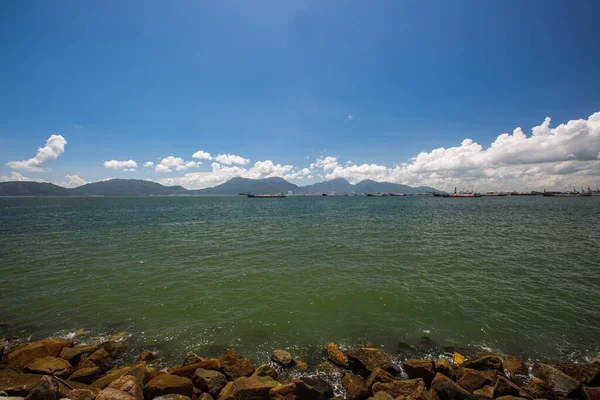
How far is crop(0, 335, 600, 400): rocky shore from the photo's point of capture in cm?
804

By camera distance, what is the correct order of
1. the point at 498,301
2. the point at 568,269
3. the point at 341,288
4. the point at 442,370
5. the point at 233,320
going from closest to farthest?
1. the point at 442,370
2. the point at 233,320
3. the point at 498,301
4. the point at 341,288
5. the point at 568,269

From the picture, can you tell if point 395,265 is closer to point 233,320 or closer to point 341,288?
point 341,288

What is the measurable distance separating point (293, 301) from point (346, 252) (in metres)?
13.1

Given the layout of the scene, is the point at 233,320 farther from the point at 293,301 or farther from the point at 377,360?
the point at 377,360

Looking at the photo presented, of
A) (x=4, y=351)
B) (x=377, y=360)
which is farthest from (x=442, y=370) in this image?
(x=4, y=351)

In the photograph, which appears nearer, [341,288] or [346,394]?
[346,394]

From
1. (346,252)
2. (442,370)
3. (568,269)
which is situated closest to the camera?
(442,370)

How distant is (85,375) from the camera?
30.4ft

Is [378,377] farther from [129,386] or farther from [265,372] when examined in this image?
[129,386]

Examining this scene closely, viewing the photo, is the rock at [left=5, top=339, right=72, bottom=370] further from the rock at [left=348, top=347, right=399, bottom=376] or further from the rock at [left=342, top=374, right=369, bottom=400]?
the rock at [left=348, top=347, right=399, bottom=376]

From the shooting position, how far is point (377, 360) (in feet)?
33.4

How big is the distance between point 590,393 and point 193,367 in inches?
524

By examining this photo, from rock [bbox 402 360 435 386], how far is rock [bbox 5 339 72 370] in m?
14.3

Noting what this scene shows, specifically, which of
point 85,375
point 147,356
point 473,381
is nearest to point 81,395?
point 85,375
